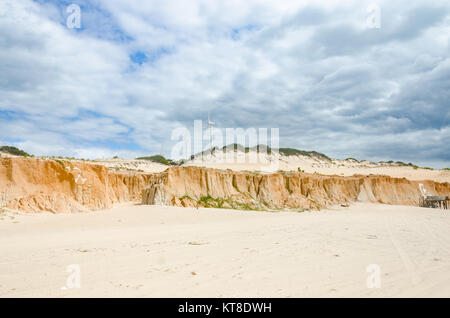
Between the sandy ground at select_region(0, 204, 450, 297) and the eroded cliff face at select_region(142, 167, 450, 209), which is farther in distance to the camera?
the eroded cliff face at select_region(142, 167, 450, 209)

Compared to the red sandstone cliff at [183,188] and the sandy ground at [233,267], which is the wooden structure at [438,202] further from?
the sandy ground at [233,267]

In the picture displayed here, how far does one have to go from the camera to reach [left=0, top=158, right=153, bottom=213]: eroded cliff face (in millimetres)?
17703

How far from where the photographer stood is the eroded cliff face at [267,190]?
2673cm

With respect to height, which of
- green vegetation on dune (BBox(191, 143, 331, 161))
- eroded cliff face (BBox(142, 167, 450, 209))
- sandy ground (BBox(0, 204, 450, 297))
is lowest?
sandy ground (BBox(0, 204, 450, 297))

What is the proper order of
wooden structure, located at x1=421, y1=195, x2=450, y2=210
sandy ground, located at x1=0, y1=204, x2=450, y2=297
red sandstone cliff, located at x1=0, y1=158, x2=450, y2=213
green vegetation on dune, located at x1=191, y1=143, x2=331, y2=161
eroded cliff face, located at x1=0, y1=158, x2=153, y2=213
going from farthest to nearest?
green vegetation on dune, located at x1=191, y1=143, x2=331, y2=161
wooden structure, located at x1=421, y1=195, x2=450, y2=210
red sandstone cliff, located at x1=0, y1=158, x2=450, y2=213
eroded cliff face, located at x1=0, y1=158, x2=153, y2=213
sandy ground, located at x1=0, y1=204, x2=450, y2=297

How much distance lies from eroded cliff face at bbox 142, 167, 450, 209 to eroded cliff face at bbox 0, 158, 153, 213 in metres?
5.36

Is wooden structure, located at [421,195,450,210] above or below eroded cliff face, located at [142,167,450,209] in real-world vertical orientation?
below

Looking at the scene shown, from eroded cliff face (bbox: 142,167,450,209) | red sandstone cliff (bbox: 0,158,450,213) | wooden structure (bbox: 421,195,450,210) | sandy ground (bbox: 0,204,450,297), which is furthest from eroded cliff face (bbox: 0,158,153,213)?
wooden structure (bbox: 421,195,450,210)

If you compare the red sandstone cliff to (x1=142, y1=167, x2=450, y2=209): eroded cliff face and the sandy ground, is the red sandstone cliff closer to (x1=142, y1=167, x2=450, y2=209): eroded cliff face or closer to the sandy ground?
(x1=142, y1=167, x2=450, y2=209): eroded cliff face

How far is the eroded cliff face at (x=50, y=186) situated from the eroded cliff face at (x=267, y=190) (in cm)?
536

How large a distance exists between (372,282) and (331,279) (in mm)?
610

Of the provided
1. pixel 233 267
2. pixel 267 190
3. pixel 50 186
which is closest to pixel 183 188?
pixel 267 190

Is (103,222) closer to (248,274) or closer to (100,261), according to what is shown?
(100,261)
